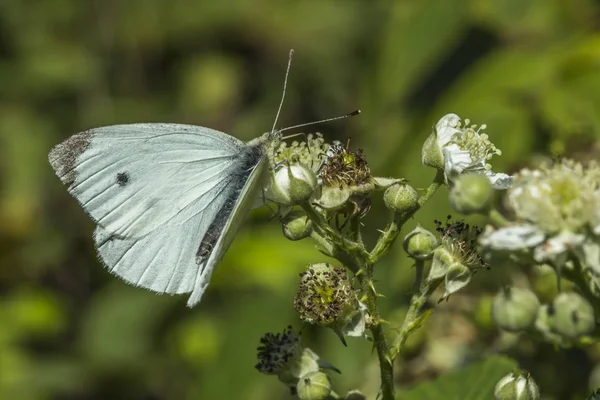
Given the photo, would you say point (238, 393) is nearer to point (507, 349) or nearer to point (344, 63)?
point (507, 349)

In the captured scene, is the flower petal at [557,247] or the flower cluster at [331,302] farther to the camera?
the flower cluster at [331,302]

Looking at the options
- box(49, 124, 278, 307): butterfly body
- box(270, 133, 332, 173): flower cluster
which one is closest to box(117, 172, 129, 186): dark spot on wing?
box(49, 124, 278, 307): butterfly body

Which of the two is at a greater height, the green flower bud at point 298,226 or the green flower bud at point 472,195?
the green flower bud at point 472,195

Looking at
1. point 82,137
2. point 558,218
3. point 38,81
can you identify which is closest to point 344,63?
point 38,81

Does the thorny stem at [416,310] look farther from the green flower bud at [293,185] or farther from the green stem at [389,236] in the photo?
the green flower bud at [293,185]

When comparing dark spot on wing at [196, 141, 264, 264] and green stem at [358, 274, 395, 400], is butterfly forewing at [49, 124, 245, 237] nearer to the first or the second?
dark spot on wing at [196, 141, 264, 264]

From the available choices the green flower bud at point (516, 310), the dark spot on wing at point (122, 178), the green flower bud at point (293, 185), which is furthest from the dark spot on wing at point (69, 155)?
the green flower bud at point (516, 310)

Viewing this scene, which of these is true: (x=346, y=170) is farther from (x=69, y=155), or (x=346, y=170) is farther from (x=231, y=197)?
(x=69, y=155)

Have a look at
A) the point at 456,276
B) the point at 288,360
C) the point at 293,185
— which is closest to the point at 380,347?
the point at 456,276
